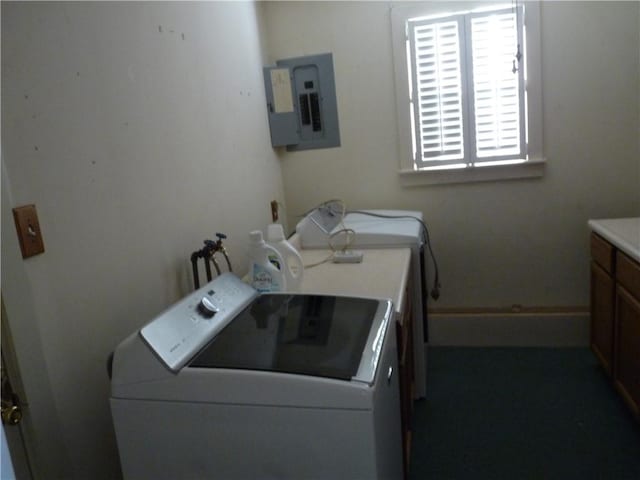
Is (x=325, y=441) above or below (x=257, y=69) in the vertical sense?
below

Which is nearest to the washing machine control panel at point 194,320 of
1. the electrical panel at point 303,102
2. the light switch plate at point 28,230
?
the light switch plate at point 28,230

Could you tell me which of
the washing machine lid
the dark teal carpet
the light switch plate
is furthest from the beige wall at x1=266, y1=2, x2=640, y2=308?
the light switch plate

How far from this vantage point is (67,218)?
127 cm

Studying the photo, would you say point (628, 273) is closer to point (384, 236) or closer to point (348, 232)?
point (384, 236)

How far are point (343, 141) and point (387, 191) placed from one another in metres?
0.41

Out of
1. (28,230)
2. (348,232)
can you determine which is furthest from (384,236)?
(28,230)

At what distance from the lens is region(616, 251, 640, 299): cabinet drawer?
82.5 inches

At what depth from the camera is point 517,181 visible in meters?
2.91

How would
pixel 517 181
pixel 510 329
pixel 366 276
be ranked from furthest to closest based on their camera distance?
pixel 510 329
pixel 517 181
pixel 366 276

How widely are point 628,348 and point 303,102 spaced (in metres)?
1.98

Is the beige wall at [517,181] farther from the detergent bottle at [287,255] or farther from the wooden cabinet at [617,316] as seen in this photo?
the detergent bottle at [287,255]

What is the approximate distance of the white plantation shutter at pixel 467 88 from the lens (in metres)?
2.76

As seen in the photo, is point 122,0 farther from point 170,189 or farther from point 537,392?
point 537,392

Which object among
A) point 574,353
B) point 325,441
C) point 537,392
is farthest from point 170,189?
point 574,353
